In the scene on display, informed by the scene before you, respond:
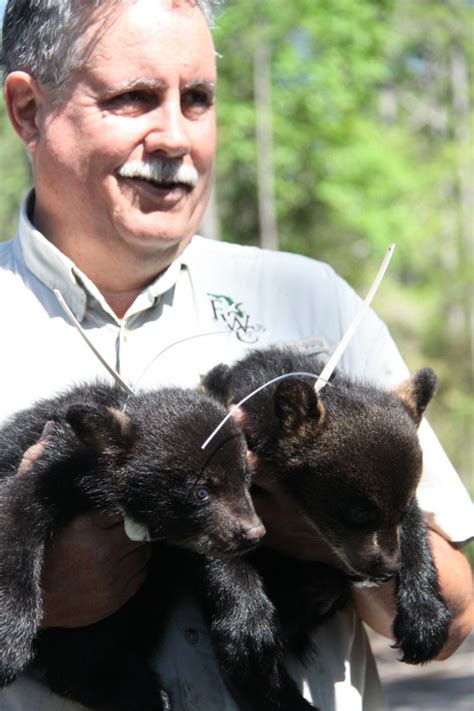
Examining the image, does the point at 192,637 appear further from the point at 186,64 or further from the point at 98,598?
the point at 186,64

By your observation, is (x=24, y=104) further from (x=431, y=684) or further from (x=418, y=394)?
(x=431, y=684)

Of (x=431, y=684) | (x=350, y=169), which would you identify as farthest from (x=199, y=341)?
(x=350, y=169)

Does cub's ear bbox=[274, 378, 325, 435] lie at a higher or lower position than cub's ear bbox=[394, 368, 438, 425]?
higher

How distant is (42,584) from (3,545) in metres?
0.19

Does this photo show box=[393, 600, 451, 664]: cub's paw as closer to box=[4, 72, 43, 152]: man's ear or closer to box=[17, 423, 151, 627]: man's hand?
box=[17, 423, 151, 627]: man's hand

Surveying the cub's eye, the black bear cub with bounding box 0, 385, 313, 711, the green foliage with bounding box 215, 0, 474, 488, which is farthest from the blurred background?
the cub's eye

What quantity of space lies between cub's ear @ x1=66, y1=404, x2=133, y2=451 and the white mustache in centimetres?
82

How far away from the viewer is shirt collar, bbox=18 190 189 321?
347cm

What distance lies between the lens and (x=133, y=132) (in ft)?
11.3

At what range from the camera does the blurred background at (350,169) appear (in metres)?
24.9

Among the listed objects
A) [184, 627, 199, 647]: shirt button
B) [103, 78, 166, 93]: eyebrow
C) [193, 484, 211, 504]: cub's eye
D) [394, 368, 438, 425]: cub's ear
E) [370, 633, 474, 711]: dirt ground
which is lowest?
[370, 633, 474, 711]: dirt ground

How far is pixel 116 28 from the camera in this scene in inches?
137

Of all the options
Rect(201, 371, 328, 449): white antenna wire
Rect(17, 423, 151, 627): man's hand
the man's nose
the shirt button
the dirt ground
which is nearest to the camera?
Rect(201, 371, 328, 449): white antenna wire

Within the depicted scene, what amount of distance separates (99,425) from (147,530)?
12.8 inches
